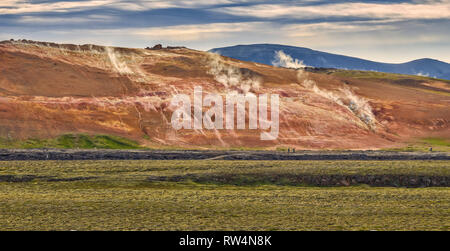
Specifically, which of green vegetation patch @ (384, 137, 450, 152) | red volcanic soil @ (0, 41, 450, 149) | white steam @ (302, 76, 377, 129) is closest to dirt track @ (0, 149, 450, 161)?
green vegetation patch @ (384, 137, 450, 152)

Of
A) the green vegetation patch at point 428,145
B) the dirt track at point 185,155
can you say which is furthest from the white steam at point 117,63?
the green vegetation patch at point 428,145

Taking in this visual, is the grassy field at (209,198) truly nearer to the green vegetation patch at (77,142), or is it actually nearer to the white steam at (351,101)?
the green vegetation patch at (77,142)

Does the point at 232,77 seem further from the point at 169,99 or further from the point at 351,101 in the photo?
the point at 351,101

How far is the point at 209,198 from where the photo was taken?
5119cm

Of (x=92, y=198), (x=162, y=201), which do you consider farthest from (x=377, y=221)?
(x=92, y=198)

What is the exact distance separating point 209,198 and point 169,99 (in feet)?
205

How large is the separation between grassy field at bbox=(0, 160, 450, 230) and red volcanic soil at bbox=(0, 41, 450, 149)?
26.8 metres

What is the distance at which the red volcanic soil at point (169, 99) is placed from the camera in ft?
331

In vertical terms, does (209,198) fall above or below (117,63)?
below

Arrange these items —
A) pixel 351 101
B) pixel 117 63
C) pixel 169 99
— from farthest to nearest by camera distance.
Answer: pixel 117 63 → pixel 351 101 → pixel 169 99

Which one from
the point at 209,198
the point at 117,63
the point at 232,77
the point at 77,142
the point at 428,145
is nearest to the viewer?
the point at 209,198

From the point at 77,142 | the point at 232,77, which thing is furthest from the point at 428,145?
the point at 77,142

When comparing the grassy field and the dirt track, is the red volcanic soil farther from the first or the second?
the grassy field

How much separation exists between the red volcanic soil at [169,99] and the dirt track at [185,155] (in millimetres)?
14653
